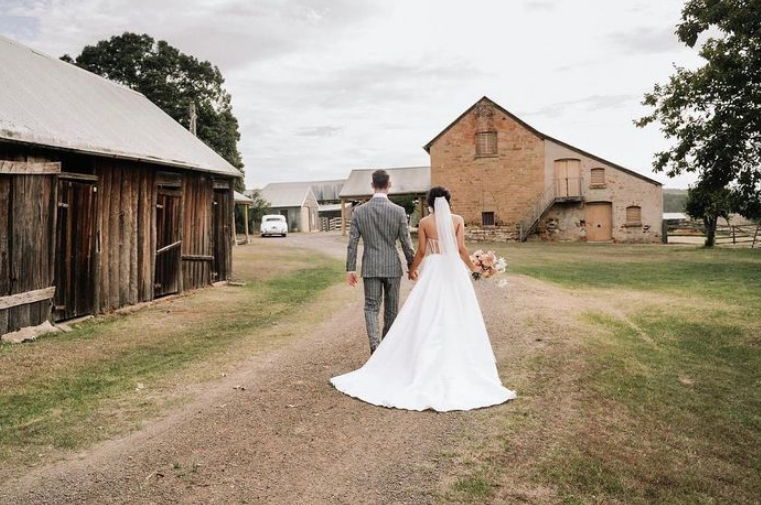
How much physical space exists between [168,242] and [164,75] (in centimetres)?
2659

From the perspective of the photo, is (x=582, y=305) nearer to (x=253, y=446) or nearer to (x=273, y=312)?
(x=273, y=312)

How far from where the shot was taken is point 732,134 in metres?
18.2

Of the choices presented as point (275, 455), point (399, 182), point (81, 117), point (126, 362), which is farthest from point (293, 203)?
point (275, 455)

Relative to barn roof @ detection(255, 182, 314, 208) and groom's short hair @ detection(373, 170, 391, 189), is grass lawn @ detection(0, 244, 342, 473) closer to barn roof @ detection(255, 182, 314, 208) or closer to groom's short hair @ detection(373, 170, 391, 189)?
groom's short hair @ detection(373, 170, 391, 189)

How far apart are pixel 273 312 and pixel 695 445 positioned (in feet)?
27.2

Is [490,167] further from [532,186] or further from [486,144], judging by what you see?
[532,186]

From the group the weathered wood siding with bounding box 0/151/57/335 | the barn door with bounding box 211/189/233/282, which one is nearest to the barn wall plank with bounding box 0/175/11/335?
the weathered wood siding with bounding box 0/151/57/335

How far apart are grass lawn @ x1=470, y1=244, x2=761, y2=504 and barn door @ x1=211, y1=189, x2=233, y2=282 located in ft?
30.6

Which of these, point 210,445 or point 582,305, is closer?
point 210,445

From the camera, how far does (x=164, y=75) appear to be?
36.1 metres

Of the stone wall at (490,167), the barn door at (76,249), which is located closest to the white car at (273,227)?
the stone wall at (490,167)

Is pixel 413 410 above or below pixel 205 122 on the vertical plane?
below

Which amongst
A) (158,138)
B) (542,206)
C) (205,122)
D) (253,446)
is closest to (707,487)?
(253,446)

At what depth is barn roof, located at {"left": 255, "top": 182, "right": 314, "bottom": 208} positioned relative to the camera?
5901 centimetres
